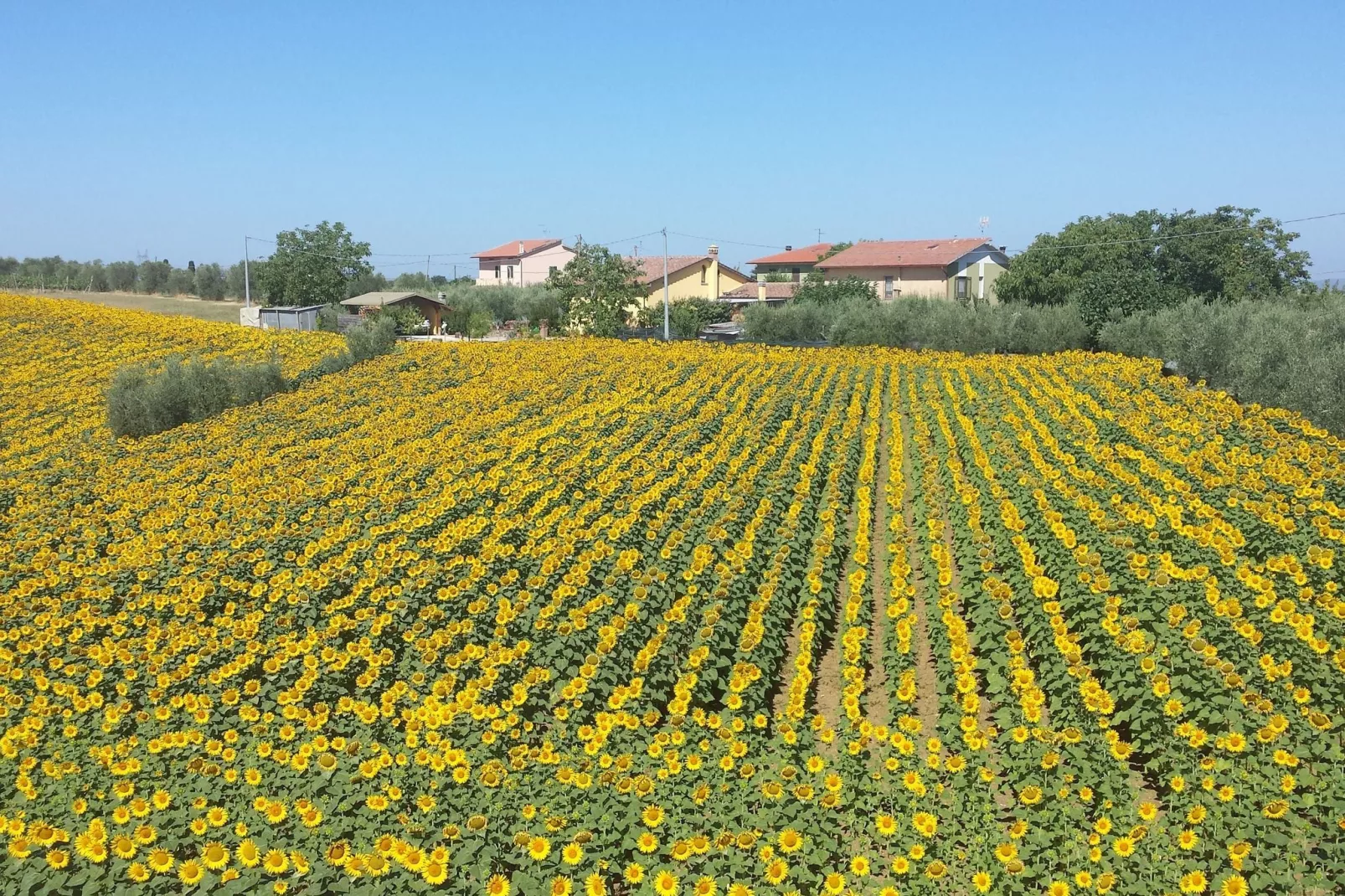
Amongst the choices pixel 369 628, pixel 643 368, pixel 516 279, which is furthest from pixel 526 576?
pixel 516 279

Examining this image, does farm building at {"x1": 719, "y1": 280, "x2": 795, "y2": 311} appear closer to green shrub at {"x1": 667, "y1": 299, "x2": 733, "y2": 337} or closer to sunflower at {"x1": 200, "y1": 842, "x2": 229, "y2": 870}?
green shrub at {"x1": 667, "y1": 299, "x2": 733, "y2": 337}

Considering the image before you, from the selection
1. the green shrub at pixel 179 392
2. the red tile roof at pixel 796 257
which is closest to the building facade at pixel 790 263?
the red tile roof at pixel 796 257

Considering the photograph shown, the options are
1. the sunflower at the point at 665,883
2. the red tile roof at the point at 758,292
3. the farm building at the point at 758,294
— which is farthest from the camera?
the red tile roof at the point at 758,292

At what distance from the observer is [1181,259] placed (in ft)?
165

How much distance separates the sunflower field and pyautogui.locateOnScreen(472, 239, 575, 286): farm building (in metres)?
68.8

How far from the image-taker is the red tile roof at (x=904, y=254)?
187 feet

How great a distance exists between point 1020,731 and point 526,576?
17.5ft

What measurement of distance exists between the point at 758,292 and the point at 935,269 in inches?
685

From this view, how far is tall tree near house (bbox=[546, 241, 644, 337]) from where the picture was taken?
1939 inches

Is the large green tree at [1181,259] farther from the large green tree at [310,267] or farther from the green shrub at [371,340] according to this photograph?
the large green tree at [310,267]

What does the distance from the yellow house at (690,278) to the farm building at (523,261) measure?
14.5m

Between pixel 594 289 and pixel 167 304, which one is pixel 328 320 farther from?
pixel 167 304

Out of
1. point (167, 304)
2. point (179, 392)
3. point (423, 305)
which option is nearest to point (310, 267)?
point (167, 304)

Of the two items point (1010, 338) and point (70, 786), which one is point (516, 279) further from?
point (70, 786)
